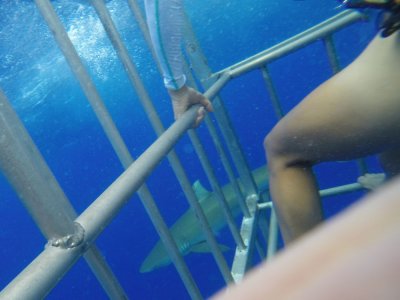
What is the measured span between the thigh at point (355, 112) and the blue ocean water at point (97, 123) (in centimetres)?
75

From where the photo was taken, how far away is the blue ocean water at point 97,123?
12.7 m

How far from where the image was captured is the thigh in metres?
1.14

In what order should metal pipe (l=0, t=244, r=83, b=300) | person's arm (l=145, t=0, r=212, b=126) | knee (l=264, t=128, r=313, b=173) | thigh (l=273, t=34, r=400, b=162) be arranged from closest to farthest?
metal pipe (l=0, t=244, r=83, b=300), thigh (l=273, t=34, r=400, b=162), knee (l=264, t=128, r=313, b=173), person's arm (l=145, t=0, r=212, b=126)

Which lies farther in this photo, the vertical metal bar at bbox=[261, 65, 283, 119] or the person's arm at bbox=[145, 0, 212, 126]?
the vertical metal bar at bbox=[261, 65, 283, 119]

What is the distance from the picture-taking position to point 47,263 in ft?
2.57

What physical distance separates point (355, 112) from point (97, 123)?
36.3m

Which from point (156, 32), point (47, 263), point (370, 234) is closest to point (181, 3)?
point (156, 32)

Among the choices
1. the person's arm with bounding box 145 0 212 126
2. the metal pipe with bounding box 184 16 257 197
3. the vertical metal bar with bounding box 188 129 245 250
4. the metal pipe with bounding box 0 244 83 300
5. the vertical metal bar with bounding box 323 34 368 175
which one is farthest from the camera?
the metal pipe with bounding box 184 16 257 197

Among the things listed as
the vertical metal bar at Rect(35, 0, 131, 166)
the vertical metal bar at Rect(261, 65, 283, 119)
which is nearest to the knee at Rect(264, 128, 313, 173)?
the vertical metal bar at Rect(35, 0, 131, 166)

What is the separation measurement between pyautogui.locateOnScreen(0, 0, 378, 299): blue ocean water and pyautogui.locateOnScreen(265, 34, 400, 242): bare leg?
76 cm

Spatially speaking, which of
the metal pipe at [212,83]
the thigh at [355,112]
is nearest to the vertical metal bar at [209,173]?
the metal pipe at [212,83]

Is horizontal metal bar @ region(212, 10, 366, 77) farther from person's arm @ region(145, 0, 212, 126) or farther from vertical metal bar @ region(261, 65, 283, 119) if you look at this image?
person's arm @ region(145, 0, 212, 126)

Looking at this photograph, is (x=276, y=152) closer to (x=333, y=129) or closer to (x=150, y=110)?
(x=333, y=129)

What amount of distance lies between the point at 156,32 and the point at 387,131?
1113 mm
